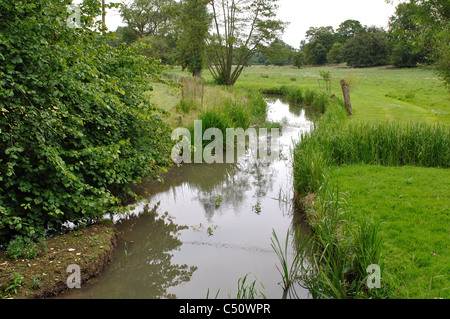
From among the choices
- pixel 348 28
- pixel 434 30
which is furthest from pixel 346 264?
pixel 348 28

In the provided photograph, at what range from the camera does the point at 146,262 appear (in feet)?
15.7

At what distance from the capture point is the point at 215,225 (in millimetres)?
5891

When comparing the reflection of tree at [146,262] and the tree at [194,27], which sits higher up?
the tree at [194,27]

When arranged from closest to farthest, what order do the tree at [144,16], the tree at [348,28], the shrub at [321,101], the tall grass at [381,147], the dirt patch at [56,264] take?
the dirt patch at [56,264] → the tall grass at [381,147] → the shrub at [321,101] → the tree at [144,16] → the tree at [348,28]

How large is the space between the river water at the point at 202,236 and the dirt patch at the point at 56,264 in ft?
0.56

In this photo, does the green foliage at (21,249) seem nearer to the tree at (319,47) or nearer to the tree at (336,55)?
the tree at (336,55)

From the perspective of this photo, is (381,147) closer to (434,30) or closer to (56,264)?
(56,264)

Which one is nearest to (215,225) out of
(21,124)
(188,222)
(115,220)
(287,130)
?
(188,222)

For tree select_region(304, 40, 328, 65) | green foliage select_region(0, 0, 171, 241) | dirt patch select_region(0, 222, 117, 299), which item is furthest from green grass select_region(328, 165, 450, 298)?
tree select_region(304, 40, 328, 65)

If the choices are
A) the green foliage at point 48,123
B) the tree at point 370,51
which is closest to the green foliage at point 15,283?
the green foliage at point 48,123

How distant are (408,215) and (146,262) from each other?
396cm

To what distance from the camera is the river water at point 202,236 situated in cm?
419

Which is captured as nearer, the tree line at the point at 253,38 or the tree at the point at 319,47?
the tree line at the point at 253,38

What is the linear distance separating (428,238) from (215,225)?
3.26 meters
